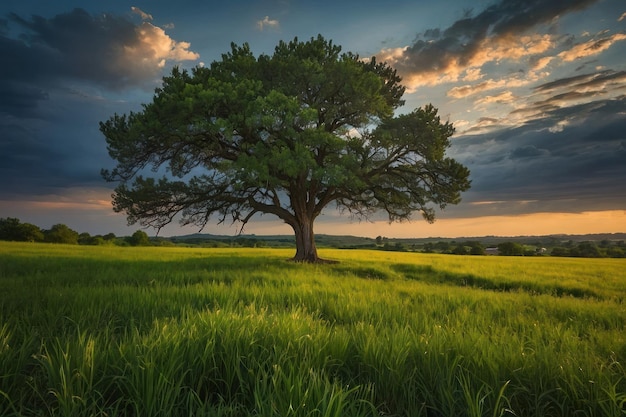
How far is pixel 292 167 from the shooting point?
16.8 metres

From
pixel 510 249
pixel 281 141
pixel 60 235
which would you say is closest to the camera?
pixel 281 141

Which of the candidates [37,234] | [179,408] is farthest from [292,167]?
[37,234]

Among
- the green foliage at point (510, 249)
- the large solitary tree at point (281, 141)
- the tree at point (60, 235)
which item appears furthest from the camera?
the green foliage at point (510, 249)

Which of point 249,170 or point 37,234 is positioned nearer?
point 249,170

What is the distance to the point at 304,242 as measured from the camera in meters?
22.8

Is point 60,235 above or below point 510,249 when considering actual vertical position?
above

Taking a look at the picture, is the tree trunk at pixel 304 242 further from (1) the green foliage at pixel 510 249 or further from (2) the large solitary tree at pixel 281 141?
(1) the green foliage at pixel 510 249

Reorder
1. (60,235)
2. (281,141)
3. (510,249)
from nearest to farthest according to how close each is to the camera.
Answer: (281,141) → (60,235) → (510,249)

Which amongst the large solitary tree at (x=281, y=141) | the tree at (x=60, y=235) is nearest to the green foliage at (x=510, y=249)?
the large solitary tree at (x=281, y=141)

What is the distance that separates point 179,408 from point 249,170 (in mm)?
15300

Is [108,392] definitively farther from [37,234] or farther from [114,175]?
[37,234]

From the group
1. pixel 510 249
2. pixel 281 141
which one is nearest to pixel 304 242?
pixel 281 141

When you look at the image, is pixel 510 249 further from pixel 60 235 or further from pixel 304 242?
pixel 60 235

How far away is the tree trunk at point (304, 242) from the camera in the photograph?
894 inches
